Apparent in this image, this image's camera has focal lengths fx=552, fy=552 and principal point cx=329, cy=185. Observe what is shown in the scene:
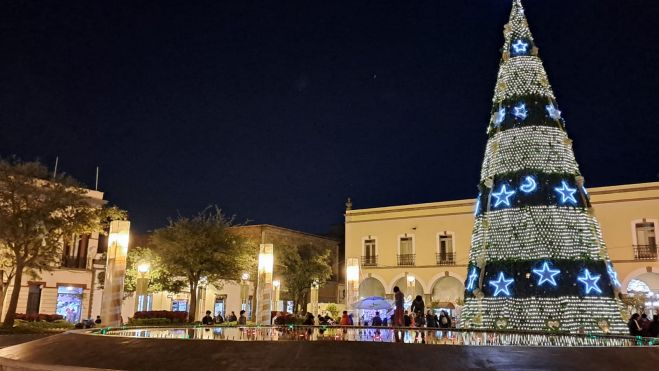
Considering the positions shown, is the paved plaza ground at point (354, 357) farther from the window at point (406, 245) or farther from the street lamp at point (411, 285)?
the window at point (406, 245)

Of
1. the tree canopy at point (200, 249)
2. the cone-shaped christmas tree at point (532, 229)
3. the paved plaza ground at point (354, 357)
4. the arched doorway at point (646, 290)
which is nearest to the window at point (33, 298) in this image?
→ the tree canopy at point (200, 249)

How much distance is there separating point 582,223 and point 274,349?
1053cm

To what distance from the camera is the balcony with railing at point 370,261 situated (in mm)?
38594

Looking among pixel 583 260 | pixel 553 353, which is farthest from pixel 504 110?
pixel 553 353

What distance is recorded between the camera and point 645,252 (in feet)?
99.9

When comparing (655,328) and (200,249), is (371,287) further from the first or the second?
(655,328)

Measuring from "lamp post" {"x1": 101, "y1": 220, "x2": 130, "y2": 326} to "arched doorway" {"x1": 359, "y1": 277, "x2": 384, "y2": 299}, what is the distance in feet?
85.6

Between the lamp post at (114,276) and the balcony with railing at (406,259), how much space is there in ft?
82.7

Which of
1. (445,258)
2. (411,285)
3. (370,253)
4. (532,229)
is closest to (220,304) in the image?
(370,253)

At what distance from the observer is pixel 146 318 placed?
76.5 feet

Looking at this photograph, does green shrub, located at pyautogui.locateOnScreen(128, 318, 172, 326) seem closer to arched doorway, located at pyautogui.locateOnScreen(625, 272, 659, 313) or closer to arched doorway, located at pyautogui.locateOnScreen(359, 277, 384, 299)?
arched doorway, located at pyautogui.locateOnScreen(359, 277, 384, 299)

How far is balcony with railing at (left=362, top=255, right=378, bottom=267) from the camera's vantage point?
38.6 meters

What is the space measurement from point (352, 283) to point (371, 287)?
67.0ft

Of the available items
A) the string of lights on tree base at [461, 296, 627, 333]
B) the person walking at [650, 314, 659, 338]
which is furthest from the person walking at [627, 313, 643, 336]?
the string of lights on tree base at [461, 296, 627, 333]
